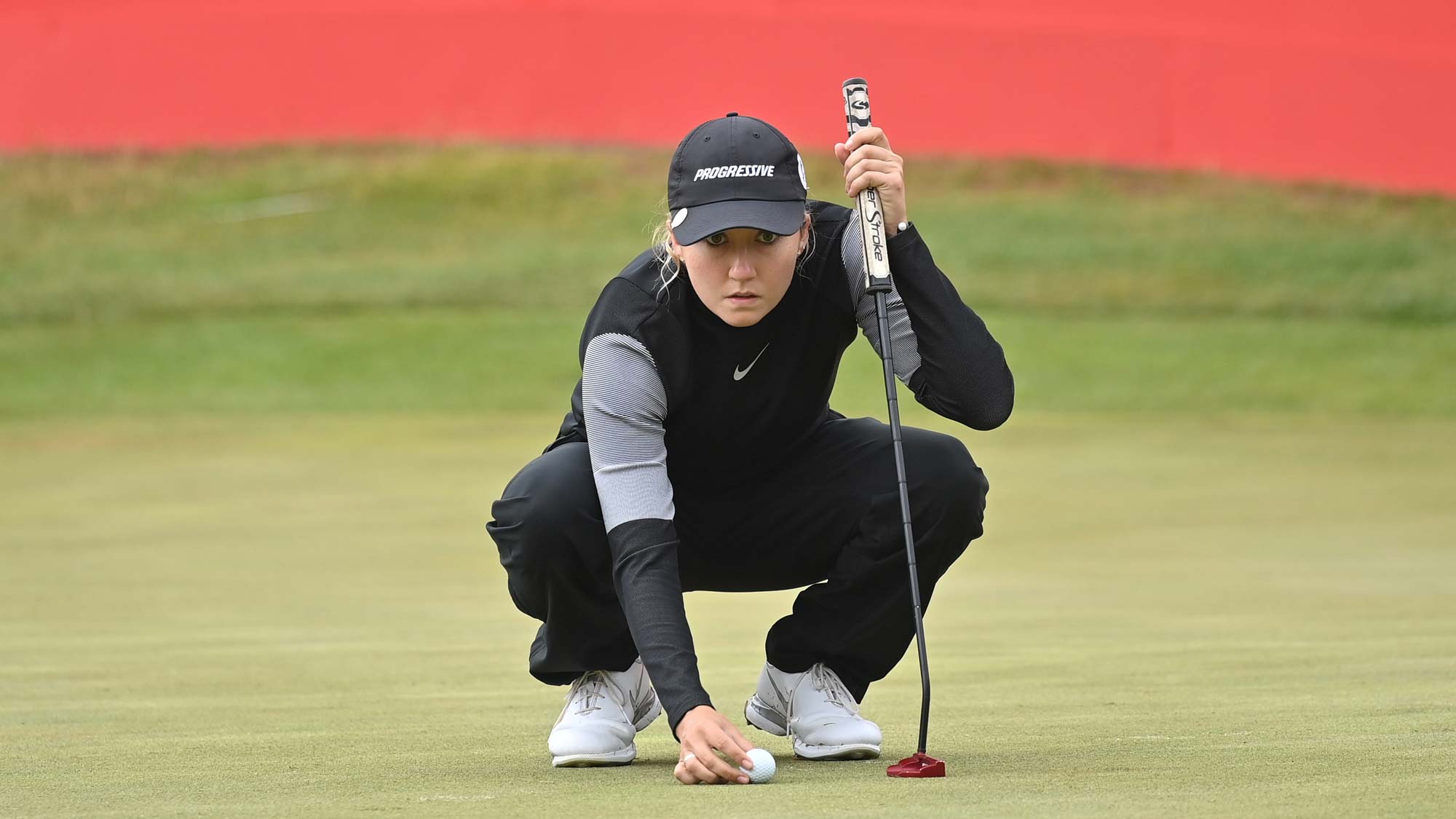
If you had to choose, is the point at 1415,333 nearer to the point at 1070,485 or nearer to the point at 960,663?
the point at 1070,485

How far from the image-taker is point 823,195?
68.5 feet

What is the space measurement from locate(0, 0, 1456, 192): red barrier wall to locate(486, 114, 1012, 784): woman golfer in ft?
55.2

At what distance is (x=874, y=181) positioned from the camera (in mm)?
3248

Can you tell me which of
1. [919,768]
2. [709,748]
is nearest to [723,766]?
[709,748]

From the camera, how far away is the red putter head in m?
3.02

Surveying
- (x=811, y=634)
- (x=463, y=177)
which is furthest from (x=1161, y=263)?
(x=811, y=634)

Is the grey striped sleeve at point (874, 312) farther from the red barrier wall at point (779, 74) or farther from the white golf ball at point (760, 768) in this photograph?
the red barrier wall at point (779, 74)

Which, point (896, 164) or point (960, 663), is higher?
point (896, 164)

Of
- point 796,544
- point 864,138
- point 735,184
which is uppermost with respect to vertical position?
point 864,138

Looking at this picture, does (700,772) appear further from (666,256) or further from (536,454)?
(536,454)

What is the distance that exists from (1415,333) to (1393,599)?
38.1 feet

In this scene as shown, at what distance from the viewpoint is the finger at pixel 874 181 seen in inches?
128

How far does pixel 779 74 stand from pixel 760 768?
17920 millimetres

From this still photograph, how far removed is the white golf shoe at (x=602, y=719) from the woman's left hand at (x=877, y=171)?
0.91 m
